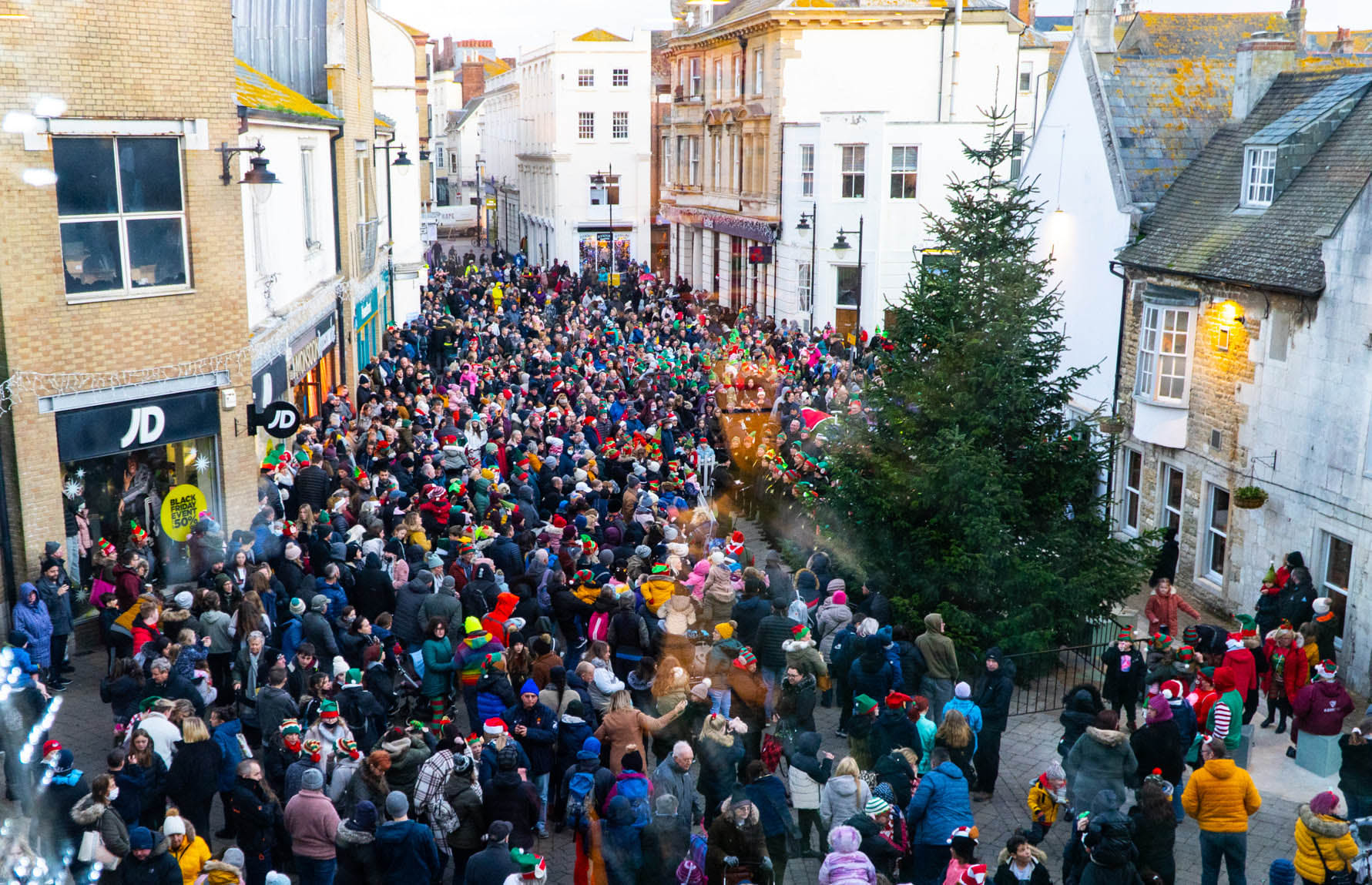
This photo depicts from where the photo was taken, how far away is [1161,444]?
18281mm

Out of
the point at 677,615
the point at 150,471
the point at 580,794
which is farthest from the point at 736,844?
the point at 150,471

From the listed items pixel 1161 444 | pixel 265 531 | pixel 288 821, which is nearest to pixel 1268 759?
pixel 1161 444

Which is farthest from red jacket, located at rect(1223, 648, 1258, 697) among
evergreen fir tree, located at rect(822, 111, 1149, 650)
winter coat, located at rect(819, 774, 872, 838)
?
winter coat, located at rect(819, 774, 872, 838)

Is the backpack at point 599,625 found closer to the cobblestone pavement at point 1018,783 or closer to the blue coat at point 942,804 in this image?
the cobblestone pavement at point 1018,783

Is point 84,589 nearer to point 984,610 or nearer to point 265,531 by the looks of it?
point 265,531

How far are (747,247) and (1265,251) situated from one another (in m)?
29.3

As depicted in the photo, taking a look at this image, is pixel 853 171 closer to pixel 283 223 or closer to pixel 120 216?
pixel 283 223

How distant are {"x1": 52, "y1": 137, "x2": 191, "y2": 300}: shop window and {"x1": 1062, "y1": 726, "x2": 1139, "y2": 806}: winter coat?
11.4 m

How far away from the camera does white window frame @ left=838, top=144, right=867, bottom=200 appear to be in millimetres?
36000

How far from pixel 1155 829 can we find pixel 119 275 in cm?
1226

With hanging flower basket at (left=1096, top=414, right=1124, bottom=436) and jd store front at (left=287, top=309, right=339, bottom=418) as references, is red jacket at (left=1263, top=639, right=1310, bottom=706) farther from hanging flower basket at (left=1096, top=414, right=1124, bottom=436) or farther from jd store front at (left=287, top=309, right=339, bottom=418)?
jd store front at (left=287, top=309, right=339, bottom=418)

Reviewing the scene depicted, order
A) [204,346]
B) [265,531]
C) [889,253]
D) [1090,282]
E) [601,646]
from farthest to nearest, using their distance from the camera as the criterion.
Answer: [889,253] → [1090,282] → [204,346] → [265,531] → [601,646]

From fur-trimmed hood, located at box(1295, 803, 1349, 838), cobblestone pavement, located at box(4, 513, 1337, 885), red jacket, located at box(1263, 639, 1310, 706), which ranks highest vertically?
fur-trimmed hood, located at box(1295, 803, 1349, 838)

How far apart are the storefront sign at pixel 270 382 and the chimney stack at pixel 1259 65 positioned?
15.6 meters
